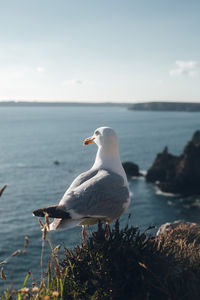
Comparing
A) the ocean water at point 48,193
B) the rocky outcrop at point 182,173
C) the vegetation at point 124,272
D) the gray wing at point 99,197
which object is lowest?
the ocean water at point 48,193

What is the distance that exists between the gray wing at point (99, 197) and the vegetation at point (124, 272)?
476 mm

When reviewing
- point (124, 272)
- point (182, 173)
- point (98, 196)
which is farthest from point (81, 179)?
point (182, 173)

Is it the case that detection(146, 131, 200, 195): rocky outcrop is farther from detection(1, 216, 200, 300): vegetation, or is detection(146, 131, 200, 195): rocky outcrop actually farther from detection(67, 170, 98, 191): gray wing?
detection(1, 216, 200, 300): vegetation

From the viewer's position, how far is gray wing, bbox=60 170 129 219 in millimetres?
6137

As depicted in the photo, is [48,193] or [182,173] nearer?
[48,193]

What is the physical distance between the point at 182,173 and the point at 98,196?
55.2m

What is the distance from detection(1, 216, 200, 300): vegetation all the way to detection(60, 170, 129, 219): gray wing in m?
0.48

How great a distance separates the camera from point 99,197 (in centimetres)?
634

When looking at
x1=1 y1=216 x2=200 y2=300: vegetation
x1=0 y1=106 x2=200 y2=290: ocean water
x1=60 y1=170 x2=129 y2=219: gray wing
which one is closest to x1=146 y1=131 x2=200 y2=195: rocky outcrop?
x1=0 y1=106 x2=200 y2=290: ocean water

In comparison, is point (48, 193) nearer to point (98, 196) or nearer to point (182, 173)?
point (182, 173)

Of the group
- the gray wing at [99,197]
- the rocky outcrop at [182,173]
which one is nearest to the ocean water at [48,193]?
the rocky outcrop at [182,173]

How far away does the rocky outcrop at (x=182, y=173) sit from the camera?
194 feet

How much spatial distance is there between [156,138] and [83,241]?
405 feet

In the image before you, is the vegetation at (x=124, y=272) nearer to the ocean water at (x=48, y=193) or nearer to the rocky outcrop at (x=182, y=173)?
the ocean water at (x=48, y=193)
